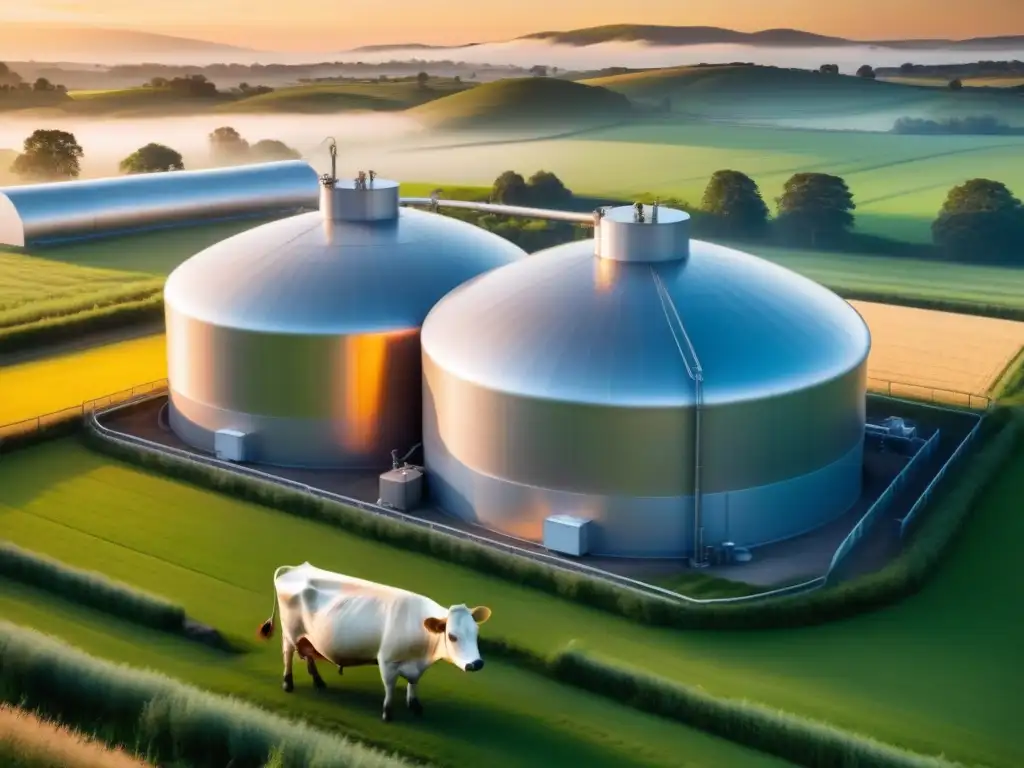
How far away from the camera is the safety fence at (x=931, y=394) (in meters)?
44.4

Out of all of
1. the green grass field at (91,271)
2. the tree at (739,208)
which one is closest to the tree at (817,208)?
the tree at (739,208)

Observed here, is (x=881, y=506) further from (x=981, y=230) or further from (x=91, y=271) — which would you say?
(x=981, y=230)

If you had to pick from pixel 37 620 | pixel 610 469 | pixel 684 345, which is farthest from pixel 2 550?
pixel 684 345

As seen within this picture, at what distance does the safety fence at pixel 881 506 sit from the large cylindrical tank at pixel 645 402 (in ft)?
3.23

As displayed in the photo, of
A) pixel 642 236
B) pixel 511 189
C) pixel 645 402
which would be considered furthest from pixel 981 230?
pixel 645 402

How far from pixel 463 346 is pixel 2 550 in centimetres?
1219

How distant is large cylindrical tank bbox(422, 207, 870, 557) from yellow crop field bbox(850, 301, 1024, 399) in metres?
13.8

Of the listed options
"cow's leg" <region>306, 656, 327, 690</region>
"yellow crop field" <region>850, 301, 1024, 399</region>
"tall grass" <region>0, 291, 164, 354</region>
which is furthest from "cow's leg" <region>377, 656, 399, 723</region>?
"tall grass" <region>0, 291, 164, 354</region>

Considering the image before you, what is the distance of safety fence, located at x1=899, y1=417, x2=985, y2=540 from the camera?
32.9m

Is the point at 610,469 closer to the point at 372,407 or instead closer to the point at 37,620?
the point at 372,407

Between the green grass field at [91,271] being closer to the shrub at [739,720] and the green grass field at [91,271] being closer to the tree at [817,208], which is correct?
the shrub at [739,720]

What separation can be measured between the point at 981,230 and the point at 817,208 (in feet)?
38.7

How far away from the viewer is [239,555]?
31.9m

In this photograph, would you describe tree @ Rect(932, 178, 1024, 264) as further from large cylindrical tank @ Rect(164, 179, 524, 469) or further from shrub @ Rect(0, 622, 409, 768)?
shrub @ Rect(0, 622, 409, 768)
